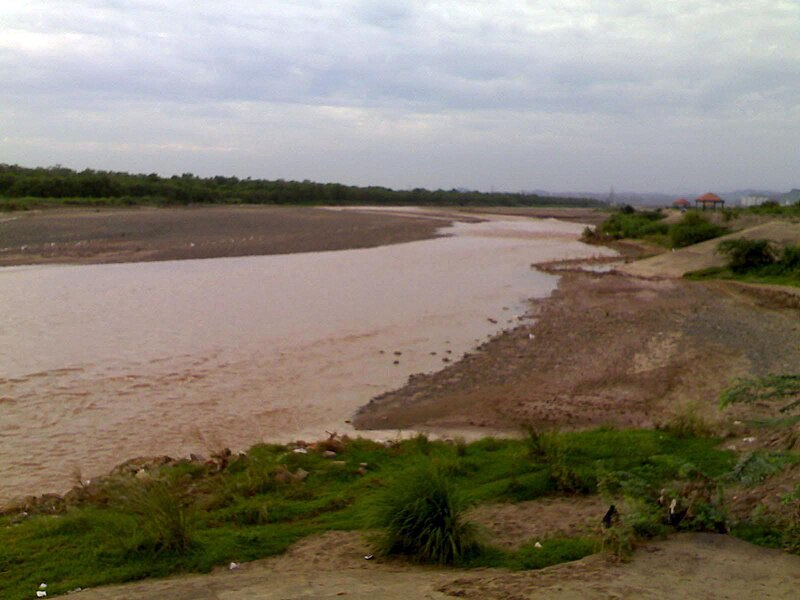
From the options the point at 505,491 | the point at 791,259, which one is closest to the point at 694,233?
the point at 791,259

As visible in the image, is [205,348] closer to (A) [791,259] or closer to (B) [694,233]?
(A) [791,259]

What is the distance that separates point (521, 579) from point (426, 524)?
0.93 meters

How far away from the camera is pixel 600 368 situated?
1350 centimetres

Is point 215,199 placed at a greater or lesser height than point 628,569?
greater

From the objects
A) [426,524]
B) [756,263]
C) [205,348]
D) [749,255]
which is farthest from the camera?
[749,255]

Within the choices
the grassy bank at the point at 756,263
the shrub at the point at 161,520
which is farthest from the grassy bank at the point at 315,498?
the grassy bank at the point at 756,263

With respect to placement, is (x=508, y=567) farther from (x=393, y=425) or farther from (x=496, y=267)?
(x=496, y=267)

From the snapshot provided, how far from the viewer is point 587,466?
7.48 m

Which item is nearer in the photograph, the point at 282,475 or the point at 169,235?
the point at 282,475

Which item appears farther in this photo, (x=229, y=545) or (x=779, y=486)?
(x=779, y=486)

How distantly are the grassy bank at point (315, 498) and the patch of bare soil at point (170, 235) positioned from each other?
21815mm

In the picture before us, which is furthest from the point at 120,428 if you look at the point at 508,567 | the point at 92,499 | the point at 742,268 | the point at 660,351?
the point at 742,268

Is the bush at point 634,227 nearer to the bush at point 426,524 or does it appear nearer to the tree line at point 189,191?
the tree line at point 189,191

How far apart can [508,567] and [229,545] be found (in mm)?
2097
